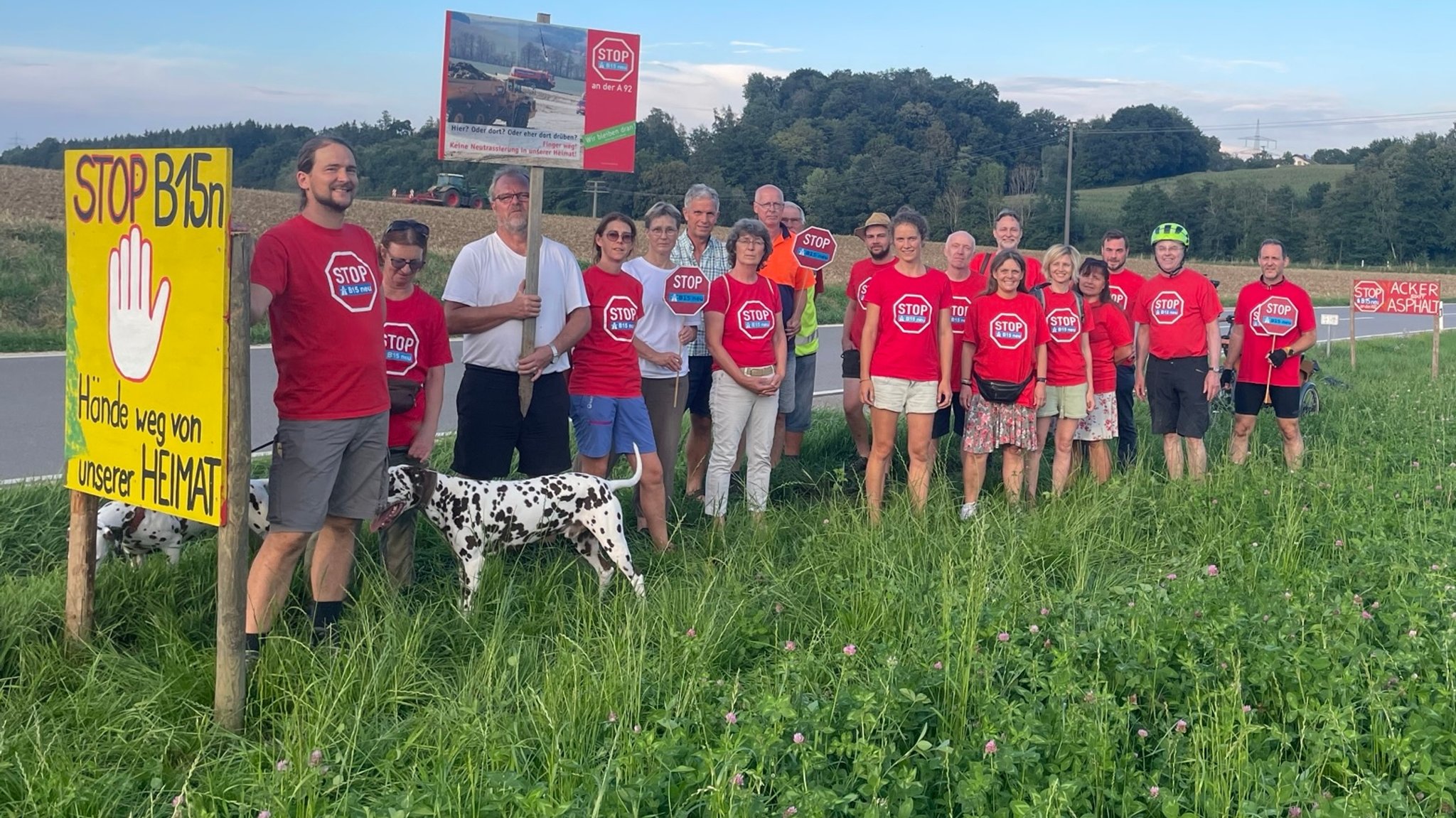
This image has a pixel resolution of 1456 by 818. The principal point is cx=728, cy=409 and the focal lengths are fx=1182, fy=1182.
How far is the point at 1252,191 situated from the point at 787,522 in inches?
3152

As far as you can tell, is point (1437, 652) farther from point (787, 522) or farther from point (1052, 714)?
point (787, 522)

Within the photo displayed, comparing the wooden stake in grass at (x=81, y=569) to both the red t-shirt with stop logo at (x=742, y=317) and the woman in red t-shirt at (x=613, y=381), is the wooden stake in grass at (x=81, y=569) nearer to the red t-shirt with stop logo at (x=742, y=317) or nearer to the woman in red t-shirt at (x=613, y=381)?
the woman in red t-shirt at (x=613, y=381)

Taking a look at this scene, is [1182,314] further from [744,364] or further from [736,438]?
[736,438]

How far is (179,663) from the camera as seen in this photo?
4.52 metres

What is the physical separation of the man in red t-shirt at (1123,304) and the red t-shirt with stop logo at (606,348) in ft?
15.1

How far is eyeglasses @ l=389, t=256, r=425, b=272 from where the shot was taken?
5.73m

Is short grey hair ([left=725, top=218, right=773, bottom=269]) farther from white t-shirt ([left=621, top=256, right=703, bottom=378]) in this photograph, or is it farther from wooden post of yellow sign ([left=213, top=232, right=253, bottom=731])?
wooden post of yellow sign ([left=213, top=232, right=253, bottom=731])

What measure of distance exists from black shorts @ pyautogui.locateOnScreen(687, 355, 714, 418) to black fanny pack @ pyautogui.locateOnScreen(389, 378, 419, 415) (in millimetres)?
2690

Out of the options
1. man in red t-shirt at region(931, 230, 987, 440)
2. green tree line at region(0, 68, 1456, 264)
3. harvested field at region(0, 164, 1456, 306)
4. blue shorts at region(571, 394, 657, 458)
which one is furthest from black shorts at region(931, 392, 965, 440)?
green tree line at region(0, 68, 1456, 264)

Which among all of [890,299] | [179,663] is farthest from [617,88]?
[179,663]

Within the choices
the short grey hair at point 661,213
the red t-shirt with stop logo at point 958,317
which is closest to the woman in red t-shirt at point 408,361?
the short grey hair at point 661,213

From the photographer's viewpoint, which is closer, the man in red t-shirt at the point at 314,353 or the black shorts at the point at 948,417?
the man in red t-shirt at the point at 314,353

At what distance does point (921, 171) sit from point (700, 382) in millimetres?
60991

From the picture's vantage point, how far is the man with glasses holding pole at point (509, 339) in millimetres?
6277
